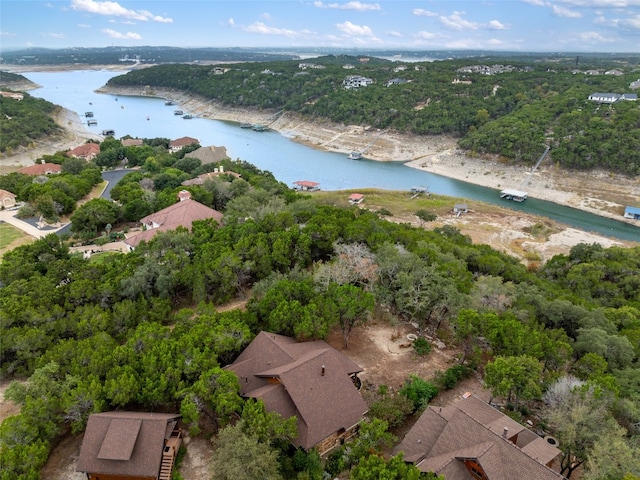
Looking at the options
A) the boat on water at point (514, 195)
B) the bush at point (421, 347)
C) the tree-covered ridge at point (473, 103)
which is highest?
the tree-covered ridge at point (473, 103)

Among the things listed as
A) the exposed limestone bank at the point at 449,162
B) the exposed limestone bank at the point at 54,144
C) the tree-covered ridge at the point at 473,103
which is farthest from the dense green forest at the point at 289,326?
the exposed limestone bank at the point at 54,144

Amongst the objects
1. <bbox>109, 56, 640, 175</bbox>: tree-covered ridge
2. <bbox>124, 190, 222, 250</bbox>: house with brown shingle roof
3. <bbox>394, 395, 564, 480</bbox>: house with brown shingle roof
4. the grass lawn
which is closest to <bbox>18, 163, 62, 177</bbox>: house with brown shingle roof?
the grass lawn

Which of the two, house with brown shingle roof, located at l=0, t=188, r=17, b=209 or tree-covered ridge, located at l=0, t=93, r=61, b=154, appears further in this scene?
tree-covered ridge, located at l=0, t=93, r=61, b=154

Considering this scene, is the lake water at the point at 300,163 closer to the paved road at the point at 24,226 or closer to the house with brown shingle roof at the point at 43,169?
the house with brown shingle roof at the point at 43,169

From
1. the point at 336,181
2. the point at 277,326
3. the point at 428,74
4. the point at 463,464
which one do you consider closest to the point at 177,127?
the point at 336,181

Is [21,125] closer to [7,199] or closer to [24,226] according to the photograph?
[7,199]

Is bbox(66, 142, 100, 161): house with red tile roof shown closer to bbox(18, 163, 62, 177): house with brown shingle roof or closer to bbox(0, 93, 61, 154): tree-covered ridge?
bbox(18, 163, 62, 177): house with brown shingle roof

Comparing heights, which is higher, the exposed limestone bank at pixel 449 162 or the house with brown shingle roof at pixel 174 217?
the house with brown shingle roof at pixel 174 217
